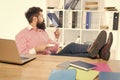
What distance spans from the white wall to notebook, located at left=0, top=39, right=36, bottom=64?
7.65 feet

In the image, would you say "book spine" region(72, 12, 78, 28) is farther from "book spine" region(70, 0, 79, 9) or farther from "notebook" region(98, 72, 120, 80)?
"notebook" region(98, 72, 120, 80)

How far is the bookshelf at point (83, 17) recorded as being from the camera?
3.27 m

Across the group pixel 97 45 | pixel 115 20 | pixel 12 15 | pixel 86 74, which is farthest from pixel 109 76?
pixel 12 15

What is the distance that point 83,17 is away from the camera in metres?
3.37

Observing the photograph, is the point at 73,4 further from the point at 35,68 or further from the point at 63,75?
the point at 63,75

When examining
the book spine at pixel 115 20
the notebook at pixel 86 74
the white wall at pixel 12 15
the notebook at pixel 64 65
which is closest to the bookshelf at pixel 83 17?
the book spine at pixel 115 20

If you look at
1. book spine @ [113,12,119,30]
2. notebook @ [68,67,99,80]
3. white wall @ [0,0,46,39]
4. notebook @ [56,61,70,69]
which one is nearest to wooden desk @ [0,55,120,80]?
notebook @ [56,61,70,69]

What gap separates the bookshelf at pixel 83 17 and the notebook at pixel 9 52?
6.46 ft

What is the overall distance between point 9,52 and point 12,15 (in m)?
2.52

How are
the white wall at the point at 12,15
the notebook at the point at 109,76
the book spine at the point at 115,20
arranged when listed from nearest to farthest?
1. the notebook at the point at 109,76
2. the book spine at the point at 115,20
3. the white wall at the point at 12,15

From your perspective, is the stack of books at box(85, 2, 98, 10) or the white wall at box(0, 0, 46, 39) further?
the white wall at box(0, 0, 46, 39)

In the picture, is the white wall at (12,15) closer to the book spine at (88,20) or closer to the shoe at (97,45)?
the book spine at (88,20)

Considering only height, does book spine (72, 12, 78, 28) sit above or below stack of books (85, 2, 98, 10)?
below

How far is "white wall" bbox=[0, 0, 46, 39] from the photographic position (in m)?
3.82
